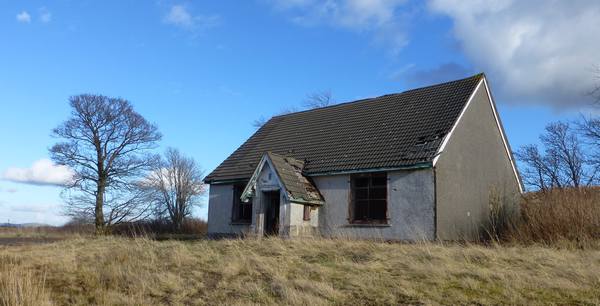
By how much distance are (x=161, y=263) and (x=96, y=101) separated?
106 ft

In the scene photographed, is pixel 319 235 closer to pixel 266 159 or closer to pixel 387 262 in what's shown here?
pixel 266 159

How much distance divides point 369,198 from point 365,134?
348 cm

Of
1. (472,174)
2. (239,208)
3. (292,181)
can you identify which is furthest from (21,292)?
(472,174)

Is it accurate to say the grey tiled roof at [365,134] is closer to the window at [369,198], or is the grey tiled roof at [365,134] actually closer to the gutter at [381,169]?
the gutter at [381,169]

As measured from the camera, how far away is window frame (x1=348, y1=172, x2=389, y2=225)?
18094 mm

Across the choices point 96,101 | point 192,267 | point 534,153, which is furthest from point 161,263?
point 534,153

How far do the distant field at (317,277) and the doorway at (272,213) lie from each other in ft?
21.0

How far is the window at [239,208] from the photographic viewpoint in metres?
22.5

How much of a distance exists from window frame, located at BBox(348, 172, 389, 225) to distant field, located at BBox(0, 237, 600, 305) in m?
4.38

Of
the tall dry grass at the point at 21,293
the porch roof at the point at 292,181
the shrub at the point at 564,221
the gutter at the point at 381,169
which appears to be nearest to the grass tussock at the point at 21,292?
the tall dry grass at the point at 21,293

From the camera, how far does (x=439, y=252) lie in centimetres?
1194

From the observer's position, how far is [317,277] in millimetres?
10008

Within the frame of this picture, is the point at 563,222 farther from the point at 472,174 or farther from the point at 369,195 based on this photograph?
the point at 369,195

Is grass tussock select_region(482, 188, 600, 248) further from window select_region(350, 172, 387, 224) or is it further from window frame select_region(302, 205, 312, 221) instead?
window frame select_region(302, 205, 312, 221)
